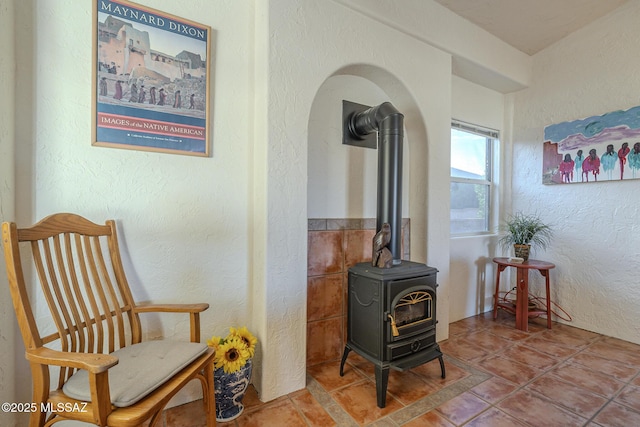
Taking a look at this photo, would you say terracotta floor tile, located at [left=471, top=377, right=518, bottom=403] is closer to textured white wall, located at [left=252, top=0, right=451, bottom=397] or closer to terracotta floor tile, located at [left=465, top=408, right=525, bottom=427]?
terracotta floor tile, located at [left=465, top=408, right=525, bottom=427]

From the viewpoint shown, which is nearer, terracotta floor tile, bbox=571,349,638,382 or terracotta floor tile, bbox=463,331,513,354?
terracotta floor tile, bbox=571,349,638,382

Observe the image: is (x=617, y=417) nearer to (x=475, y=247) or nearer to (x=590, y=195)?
(x=475, y=247)

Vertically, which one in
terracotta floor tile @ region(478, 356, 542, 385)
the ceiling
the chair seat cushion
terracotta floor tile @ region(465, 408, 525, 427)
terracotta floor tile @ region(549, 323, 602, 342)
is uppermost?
the ceiling

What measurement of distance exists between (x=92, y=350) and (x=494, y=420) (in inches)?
79.8

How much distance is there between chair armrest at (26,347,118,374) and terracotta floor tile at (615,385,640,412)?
266 cm

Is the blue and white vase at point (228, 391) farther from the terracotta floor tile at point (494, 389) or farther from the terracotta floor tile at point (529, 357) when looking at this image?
the terracotta floor tile at point (529, 357)

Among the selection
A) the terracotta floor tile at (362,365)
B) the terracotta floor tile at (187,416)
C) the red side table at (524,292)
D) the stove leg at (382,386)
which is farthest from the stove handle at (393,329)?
the red side table at (524,292)

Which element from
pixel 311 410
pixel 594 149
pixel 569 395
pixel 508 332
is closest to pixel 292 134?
pixel 311 410

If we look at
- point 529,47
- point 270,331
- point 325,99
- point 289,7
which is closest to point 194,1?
point 289,7

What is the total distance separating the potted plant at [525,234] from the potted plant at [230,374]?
2802 millimetres

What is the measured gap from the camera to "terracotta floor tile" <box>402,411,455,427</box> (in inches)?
57.8

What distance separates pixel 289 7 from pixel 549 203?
3174 millimetres

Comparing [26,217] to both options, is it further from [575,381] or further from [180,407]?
[575,381]

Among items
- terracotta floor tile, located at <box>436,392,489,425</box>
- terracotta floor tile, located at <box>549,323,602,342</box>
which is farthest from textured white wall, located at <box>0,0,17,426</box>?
terracotta floor tile, located at <box>549,323,602,342</box>
